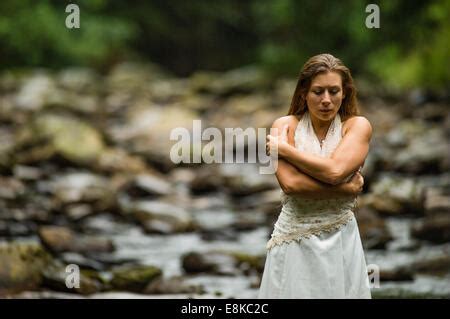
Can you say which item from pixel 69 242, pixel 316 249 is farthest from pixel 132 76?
pixel 316 249

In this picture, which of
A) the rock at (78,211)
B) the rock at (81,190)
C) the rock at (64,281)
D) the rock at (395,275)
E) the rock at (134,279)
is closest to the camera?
the rock at (64,281)

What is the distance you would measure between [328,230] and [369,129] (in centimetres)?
45

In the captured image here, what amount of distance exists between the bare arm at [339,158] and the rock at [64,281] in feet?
10.5

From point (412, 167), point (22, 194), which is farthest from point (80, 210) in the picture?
point (412, 167)

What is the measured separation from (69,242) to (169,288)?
2088 millimetres

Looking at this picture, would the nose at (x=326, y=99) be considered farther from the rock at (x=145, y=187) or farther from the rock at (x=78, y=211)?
the rock at (x=145, y=187)

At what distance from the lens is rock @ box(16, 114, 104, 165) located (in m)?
12.1

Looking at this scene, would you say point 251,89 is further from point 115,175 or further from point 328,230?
point 328,230

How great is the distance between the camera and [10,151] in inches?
487

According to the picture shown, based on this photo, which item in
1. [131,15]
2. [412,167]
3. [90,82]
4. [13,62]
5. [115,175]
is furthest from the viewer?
[131,15]

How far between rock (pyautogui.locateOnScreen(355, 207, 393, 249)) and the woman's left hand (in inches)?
189

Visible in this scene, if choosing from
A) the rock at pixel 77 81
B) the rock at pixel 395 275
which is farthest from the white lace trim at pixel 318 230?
the rock at pixel 77 81

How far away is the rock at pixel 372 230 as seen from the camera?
7508mm

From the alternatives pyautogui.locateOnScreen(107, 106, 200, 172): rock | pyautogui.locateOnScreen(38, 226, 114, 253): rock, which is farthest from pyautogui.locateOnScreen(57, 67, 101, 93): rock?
pyautogui.locateOnScreen(38, 226, 114, 253): rock
